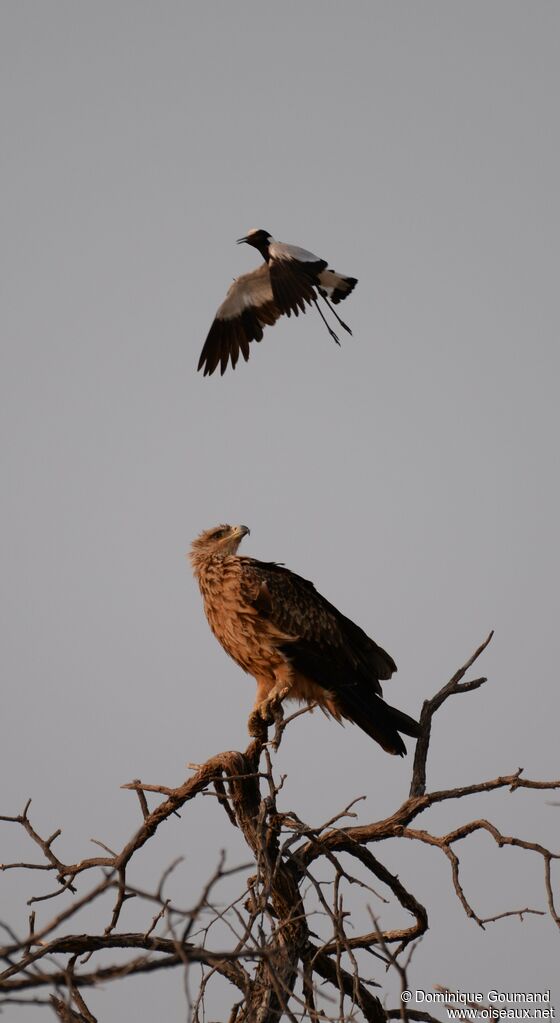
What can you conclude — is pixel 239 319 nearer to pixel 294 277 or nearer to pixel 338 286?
pixel 338 286

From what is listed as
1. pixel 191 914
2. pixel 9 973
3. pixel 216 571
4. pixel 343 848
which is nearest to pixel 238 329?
pixel 216 571

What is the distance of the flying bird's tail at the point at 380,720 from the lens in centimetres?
583

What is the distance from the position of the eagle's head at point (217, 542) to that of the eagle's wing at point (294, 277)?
5.00 ft

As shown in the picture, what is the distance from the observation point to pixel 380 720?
6027 millimetres

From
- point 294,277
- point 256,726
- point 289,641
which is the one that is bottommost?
point 256,726

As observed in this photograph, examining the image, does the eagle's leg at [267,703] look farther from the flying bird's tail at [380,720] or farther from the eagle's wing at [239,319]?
the eagle's wing at [239,319]

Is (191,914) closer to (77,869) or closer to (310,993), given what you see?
(310,993)

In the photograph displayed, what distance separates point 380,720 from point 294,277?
3.07 metres

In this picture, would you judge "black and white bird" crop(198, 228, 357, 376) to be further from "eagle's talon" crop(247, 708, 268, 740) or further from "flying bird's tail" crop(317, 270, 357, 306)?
"eagle's talon" crop(247, 708, 268, 740)

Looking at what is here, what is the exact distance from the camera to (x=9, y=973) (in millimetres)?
3186

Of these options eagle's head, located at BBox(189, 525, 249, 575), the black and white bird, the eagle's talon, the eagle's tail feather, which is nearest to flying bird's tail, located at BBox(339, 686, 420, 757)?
the eagle's tail feather

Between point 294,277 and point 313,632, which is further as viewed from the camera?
point 294,277

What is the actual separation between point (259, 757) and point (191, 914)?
3.07 m

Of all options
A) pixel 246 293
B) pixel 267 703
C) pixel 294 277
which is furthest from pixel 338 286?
pixel 267 703
